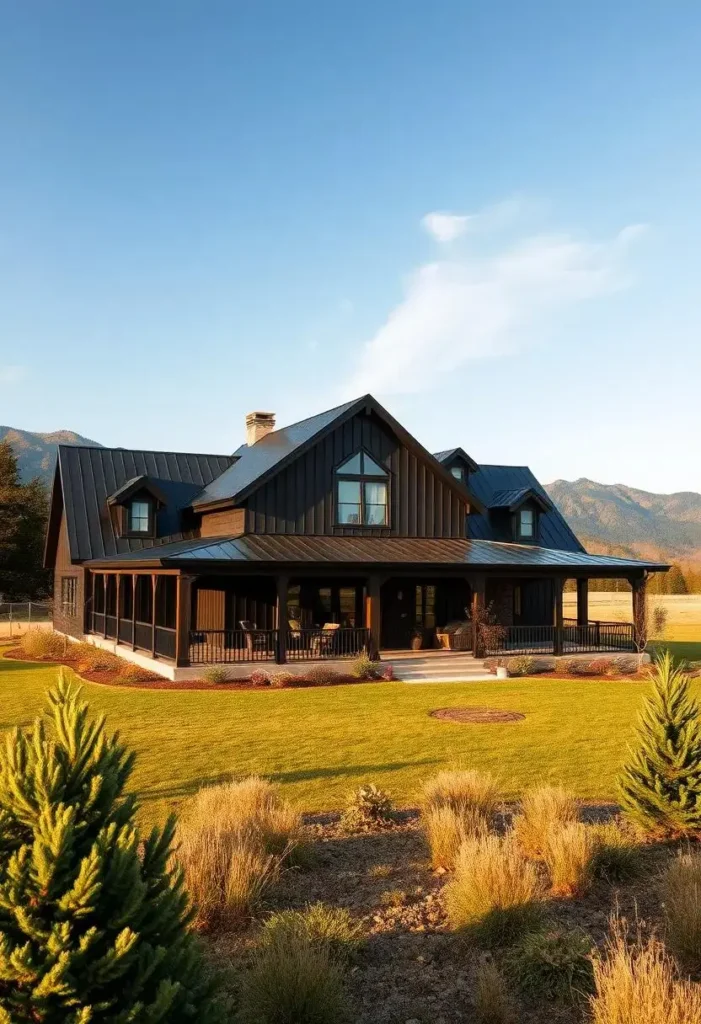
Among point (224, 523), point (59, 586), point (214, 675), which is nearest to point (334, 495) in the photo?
point (224, 523)

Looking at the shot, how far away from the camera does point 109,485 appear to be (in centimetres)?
3186

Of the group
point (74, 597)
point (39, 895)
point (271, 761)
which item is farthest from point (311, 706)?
point (74, 597)

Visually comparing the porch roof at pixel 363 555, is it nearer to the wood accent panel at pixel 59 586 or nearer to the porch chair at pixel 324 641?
the porch chair at pixel 324 641

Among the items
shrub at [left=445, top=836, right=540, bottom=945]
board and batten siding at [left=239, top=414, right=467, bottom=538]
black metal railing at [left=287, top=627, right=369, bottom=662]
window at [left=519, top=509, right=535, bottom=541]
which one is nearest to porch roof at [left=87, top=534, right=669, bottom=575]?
board and batten siding at [left=239, top=414, right=467, bottom=538]

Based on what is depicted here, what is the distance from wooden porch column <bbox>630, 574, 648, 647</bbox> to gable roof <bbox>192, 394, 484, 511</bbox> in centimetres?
581

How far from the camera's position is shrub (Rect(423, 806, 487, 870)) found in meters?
7.63

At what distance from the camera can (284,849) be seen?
7699 millimetres

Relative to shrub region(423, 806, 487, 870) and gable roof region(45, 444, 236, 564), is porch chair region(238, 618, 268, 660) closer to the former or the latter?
gable roof region(45, 444, 236, 564)

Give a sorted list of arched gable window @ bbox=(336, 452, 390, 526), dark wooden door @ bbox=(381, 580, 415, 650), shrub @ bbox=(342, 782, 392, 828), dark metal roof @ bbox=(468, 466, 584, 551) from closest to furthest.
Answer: shrub @ bbox=(342, 782, 392, 828) < arched gable window @ bbox=(336, 452, 390, 526) < dark wooden door @ bbox=(381, 580, 415, 650) < dark metal roof @ bbox=(468, 466, 584, 551)

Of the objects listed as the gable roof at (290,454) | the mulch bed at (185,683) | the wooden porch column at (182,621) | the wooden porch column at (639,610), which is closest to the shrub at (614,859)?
the mulch bed at (185,683)

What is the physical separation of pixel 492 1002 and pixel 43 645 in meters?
25.1

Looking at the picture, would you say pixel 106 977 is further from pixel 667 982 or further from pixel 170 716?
pixel 170 716

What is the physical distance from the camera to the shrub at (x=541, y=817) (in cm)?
788

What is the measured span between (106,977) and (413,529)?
24293 millimetres
